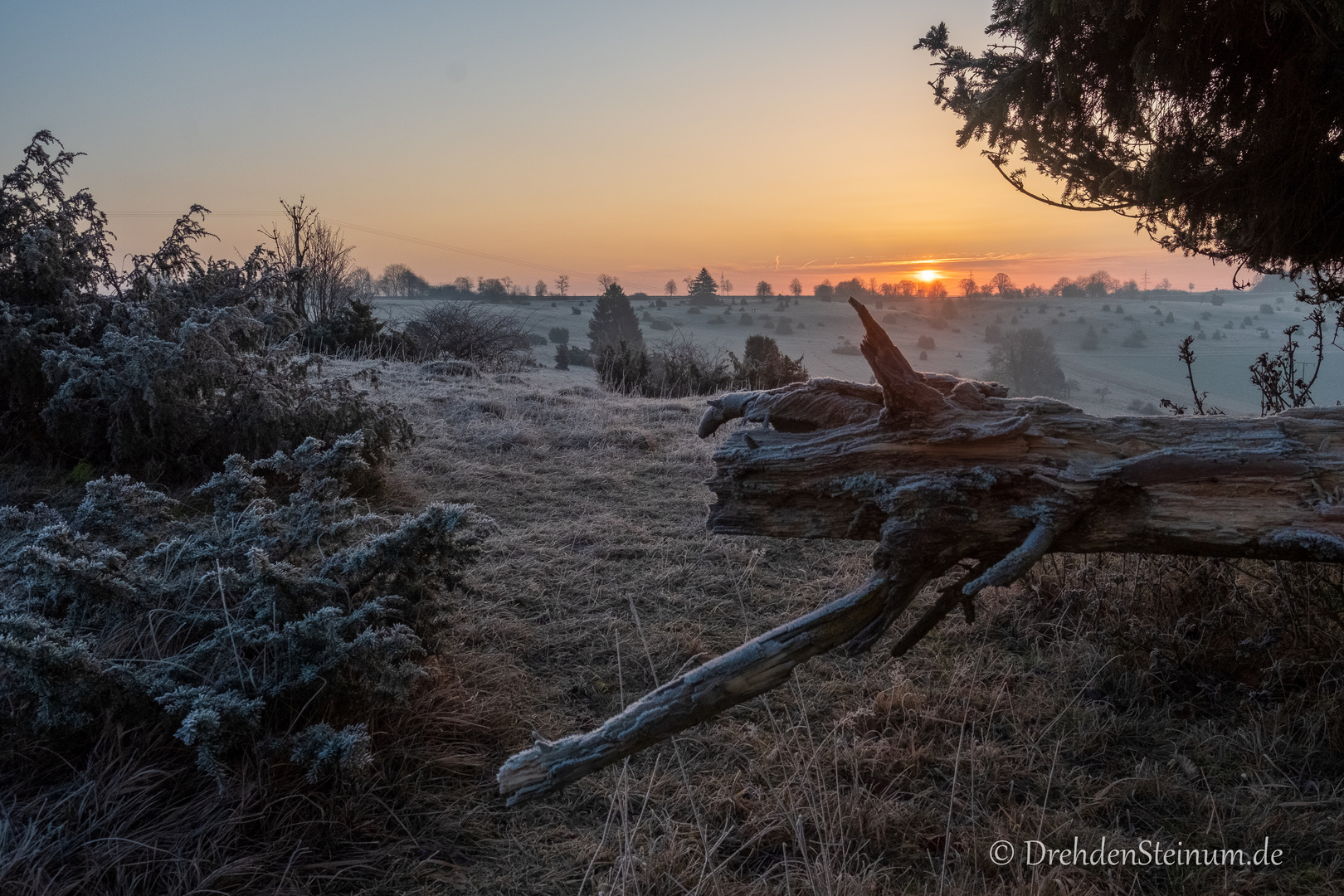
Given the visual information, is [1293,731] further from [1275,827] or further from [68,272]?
[68,272]

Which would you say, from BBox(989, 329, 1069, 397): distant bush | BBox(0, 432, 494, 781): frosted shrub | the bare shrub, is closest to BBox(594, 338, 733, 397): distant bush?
the bare shrub

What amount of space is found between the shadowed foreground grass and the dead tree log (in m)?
0.59

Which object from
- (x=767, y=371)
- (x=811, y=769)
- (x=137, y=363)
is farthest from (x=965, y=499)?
(x=767, y=371)

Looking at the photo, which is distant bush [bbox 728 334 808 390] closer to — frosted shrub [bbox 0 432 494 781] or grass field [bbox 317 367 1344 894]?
grass field [bbox 317 367 1344 894]

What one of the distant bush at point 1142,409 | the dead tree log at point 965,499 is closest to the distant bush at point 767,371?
the distant bush at point 1142,409

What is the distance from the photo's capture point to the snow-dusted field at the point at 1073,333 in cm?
2277

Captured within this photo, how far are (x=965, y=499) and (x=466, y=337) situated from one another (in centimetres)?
1642

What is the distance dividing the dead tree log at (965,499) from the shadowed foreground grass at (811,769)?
1.93ft

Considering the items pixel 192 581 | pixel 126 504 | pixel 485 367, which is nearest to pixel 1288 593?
pixel 192 581

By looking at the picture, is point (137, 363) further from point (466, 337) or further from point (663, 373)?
point (466, 337)

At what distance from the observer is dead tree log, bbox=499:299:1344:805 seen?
6.10 ft

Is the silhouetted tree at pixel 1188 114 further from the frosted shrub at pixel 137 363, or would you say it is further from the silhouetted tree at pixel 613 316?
the silhouetted tree at pixel 613 316

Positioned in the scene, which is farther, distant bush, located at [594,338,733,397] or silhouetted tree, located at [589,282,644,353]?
silhouetted tree, located at [589,282,644,353]

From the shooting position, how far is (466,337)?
17234 mm
